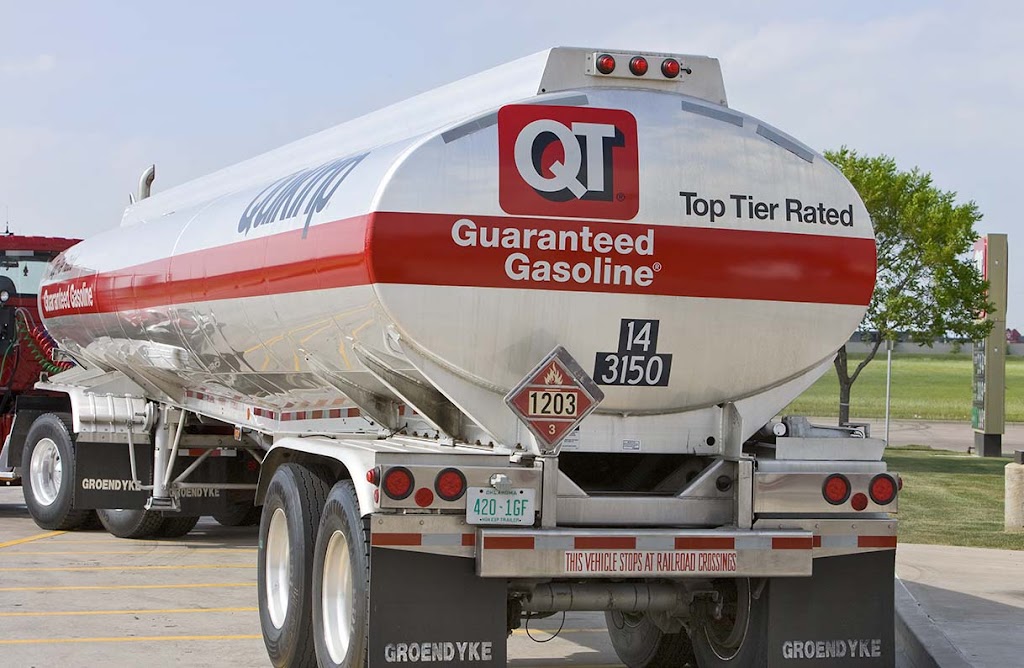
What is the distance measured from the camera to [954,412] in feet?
178

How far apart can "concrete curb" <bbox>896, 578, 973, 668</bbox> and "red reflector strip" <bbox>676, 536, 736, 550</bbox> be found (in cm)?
195

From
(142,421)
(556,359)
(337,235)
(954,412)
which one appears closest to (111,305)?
(142,421)

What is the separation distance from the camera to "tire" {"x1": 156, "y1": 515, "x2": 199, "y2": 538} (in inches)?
595

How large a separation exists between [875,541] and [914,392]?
65774 millimetres

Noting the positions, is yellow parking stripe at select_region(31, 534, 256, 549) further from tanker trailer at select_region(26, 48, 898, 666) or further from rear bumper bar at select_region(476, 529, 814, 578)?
rear bumper bar at select_region(476, 529, 814, 578)

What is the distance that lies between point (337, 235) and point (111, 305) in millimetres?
5962

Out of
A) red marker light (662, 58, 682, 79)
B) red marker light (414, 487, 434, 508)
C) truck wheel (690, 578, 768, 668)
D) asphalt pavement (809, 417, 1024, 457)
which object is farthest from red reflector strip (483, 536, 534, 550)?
asphalt pavement (809, 417, 1024, 457)

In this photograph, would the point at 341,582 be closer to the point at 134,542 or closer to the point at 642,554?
the point at 642,554

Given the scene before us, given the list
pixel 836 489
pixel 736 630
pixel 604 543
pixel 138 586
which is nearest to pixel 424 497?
pixel 604 543

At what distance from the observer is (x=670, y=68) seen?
25.8 ft

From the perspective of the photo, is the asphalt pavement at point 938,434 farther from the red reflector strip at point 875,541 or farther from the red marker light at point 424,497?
the red marker light at point 424,497

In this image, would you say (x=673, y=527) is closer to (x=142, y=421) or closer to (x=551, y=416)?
(x=551, y=416)

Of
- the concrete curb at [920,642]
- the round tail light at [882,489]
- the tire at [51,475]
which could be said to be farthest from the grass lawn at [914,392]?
the round tail light at [882,489]

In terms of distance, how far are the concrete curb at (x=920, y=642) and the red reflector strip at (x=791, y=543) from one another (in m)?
1.62
